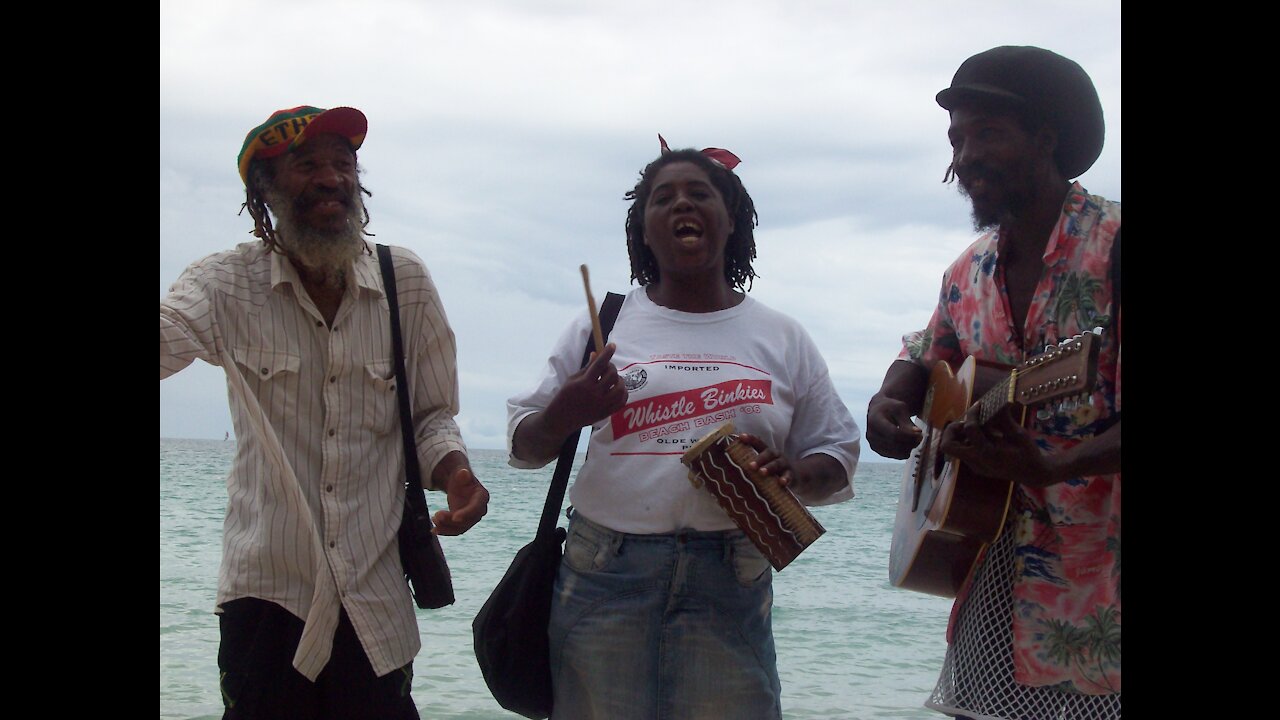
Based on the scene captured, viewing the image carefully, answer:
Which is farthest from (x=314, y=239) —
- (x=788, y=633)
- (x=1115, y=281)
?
(x=788, y=633)

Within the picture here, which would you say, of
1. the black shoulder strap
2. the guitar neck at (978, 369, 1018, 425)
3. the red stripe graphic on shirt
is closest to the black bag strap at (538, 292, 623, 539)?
the red stripe graphic on shirt

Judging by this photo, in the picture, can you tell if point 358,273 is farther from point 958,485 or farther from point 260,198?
point 958,485

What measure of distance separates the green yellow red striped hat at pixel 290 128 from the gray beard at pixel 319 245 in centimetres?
15

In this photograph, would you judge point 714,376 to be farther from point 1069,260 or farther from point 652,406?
point 1069,260

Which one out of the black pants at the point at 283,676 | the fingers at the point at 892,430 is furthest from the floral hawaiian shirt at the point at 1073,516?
the black pants at the point at 283,676

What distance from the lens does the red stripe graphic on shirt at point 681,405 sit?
3.07 meters

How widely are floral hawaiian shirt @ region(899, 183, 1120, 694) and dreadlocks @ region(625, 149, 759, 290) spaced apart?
3.44 ft

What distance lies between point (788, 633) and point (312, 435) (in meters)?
9.14

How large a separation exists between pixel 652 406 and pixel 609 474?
0.70 ft

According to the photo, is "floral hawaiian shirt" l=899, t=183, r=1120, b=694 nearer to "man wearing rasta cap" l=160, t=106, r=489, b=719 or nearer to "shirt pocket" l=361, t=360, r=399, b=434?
"man wearing rasta cap" l=160, t=106, r=489, b=719

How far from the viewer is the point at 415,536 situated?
9.84 feet
